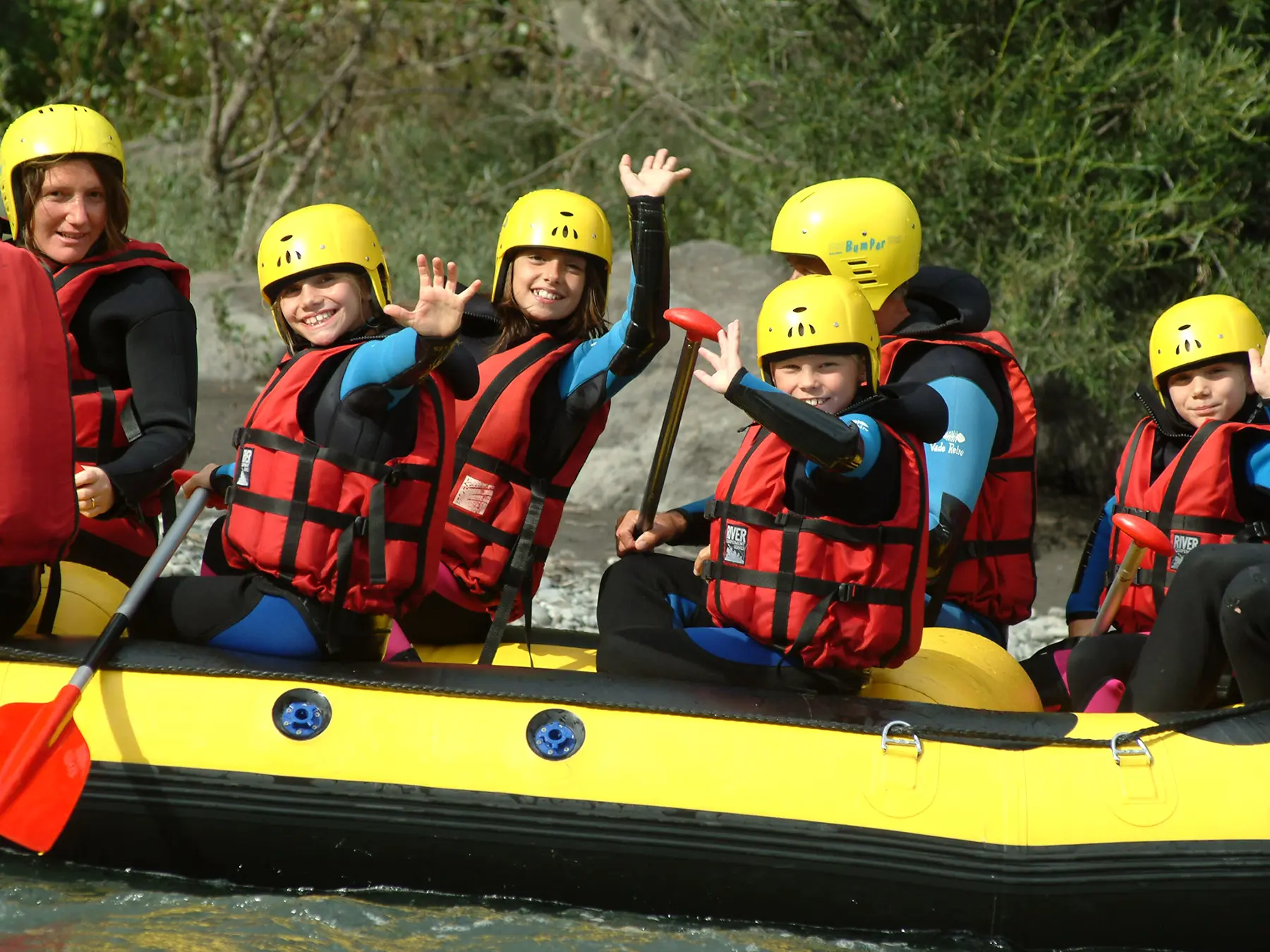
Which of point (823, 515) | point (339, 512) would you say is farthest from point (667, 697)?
point (339, 512)

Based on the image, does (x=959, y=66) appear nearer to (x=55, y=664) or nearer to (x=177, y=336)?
(x=177, y=336)

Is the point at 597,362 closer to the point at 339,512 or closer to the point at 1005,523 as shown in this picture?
the point at 339,512

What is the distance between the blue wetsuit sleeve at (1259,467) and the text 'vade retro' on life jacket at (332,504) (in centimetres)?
207

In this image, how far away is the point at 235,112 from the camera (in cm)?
1188

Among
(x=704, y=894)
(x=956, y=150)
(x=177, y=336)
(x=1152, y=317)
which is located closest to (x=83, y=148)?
(x=177, y=336)

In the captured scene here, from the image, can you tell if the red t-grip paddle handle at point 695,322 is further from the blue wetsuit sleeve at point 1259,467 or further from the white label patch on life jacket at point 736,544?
the blue wetsuit sleeve at point 1259,467

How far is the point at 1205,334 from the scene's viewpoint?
14.5ft

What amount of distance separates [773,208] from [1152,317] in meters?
2.13

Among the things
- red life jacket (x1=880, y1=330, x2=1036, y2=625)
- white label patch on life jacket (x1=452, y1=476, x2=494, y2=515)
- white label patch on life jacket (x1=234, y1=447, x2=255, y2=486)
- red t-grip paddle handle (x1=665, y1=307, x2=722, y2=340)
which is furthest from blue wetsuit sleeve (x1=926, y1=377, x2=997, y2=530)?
white label patch on life jacket (x1=234, y1=447, x2=255, y2=486)

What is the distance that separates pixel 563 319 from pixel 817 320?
1033 millimetres

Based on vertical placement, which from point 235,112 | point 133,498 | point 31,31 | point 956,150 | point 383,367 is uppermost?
point 31,31

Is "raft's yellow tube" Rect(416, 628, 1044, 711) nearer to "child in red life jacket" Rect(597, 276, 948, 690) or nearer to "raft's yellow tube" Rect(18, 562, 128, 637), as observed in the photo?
"child in red life jacket" Rect(597, 276, 948, 690)

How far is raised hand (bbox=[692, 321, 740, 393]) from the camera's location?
3641 mm

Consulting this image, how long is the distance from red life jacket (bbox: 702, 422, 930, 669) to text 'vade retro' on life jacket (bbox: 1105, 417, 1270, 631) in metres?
0.85
